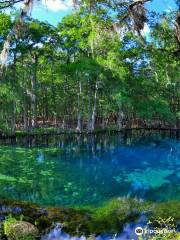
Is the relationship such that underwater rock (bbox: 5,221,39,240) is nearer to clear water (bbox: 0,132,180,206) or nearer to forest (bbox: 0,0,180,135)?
clear water (bbox: 0,132,180,206)

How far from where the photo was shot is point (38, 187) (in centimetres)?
2183

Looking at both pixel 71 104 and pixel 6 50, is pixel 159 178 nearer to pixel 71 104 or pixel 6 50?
pixel 6 50

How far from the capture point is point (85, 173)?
87.7 feet

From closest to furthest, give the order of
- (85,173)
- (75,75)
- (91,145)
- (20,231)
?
(20,231) < (85,173) < (91,145) < (75,75)

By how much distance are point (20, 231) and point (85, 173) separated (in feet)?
49.0

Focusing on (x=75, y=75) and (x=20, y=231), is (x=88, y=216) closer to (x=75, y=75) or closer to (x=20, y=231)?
(x=20, y=231)

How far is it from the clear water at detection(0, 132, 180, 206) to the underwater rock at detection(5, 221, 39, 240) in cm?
594

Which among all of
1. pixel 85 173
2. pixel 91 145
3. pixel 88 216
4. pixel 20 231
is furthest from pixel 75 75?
pixel 20 231

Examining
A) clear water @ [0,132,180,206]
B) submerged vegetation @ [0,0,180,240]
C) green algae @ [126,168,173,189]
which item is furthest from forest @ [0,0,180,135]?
green algae @ [126,168,173,189]

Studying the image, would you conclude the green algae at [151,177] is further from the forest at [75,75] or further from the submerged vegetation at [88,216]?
the forest at [75,75]

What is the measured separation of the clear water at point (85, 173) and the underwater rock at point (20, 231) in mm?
5937

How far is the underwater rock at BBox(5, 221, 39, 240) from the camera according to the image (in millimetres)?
11546

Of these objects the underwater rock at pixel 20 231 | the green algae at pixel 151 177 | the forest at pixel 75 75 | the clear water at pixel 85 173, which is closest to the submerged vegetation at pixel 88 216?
the underwater rock at pixel 20 231

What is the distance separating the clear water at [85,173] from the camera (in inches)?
800
